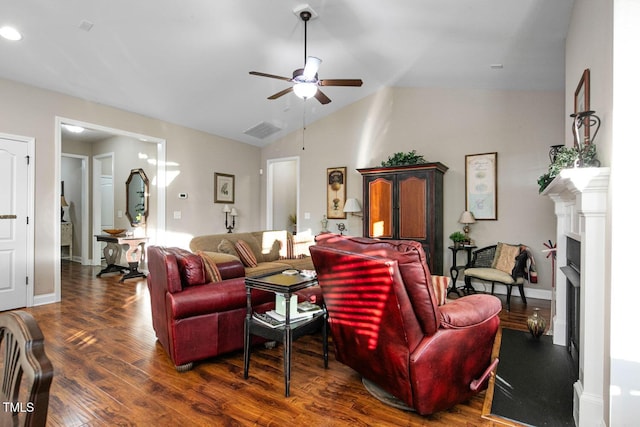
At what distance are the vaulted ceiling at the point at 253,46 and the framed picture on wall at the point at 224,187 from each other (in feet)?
5.23

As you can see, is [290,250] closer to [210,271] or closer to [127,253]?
[210,271]

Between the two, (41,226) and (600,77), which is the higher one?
(600,77)

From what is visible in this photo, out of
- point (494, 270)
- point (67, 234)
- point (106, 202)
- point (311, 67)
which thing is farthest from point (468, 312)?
point (67, 234)

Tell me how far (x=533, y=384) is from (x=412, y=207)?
9.81ft

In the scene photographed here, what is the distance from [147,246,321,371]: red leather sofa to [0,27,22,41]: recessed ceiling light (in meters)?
2.64

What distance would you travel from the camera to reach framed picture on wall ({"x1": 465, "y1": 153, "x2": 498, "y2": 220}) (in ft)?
16.5

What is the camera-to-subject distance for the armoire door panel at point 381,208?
17.2 feet

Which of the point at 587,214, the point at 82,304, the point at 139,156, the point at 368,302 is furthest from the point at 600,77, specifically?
the point at 139,156

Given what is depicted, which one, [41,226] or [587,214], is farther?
[41,226]

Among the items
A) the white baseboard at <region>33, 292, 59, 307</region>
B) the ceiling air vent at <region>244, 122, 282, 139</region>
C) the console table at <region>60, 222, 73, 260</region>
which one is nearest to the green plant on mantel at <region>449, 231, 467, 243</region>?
the ceiling air vent at <region>244, 122, 282, 139</region>

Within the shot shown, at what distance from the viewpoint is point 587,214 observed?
6.20ft

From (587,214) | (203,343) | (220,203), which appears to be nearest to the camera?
(587,214)

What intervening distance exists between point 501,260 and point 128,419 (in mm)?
4592

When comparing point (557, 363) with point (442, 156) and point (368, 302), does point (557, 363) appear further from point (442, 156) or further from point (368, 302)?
point (442, 156)
